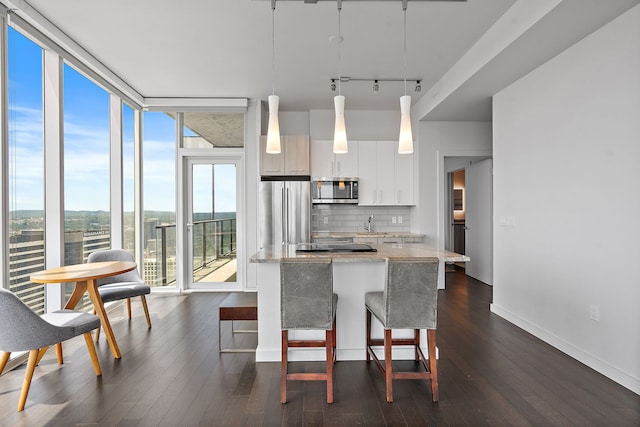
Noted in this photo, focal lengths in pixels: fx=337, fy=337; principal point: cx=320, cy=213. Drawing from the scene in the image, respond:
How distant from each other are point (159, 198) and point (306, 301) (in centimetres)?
387

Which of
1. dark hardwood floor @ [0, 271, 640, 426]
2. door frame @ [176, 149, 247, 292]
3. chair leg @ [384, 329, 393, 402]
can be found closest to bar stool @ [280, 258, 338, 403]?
dark hardwood floor @ [0, 271, 640, 426]

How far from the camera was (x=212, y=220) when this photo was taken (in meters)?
5.34

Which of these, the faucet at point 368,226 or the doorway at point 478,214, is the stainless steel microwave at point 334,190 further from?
the doorway at point 478,214

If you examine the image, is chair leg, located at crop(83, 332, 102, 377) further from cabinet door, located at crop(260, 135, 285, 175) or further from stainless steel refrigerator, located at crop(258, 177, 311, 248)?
cabinet door, located at crop(260, 135, 285, 175)

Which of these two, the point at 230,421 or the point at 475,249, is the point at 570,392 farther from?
the point at 475,249

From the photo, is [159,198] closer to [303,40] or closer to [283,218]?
[283,218]

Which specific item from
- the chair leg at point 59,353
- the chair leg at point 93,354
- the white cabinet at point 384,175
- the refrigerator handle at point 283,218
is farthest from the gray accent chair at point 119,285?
the white cabinet at point 384,175

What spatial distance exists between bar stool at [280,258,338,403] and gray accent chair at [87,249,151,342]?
209 centimetres

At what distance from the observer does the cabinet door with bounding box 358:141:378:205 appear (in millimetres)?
5293

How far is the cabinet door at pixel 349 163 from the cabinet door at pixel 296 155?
52 cm

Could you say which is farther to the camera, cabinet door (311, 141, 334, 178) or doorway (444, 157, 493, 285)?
doorway (444, 157, 493, 285)

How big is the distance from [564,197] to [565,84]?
3.23 feet

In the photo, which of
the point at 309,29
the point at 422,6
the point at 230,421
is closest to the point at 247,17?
the point at 309,29

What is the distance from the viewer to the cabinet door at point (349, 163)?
207 inches
